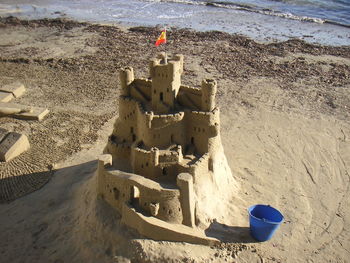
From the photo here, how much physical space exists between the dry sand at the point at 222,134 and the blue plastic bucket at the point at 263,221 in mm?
339

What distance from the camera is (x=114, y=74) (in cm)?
2111

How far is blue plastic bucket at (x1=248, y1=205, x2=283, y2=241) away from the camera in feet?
31.8

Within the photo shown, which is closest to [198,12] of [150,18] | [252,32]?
[150,18]

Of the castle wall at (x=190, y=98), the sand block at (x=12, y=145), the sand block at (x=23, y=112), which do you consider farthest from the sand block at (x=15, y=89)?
the castle wall at (x=190, y=98)

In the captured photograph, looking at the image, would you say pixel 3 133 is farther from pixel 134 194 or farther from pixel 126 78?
pixel 134 194

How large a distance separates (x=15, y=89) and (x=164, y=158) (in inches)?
474

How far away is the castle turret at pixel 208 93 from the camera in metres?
9.72

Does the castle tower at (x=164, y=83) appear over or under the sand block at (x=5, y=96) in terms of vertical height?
over

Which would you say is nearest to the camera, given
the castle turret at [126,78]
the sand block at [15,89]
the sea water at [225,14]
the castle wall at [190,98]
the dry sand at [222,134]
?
the dry sand at [222,134]

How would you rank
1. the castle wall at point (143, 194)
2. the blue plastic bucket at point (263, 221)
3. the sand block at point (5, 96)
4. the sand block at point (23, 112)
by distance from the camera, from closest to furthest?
the castle wall at point (143, 194), the blue plastic bucket at point (263, 221), the sand block at point (23, 112), the sand block at point (5, 96)

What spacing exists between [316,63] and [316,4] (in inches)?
727

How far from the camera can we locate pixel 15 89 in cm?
1853

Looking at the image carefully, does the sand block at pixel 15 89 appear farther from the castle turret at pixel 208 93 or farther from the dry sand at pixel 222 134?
the castle turret at pixel 208 93

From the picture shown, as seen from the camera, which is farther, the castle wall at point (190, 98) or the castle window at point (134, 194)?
the castle wall at point (190, 98)
